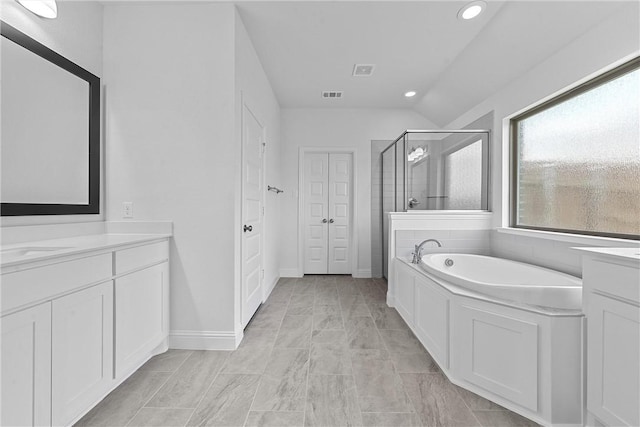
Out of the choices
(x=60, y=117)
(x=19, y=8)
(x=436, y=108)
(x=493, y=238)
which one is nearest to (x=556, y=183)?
(x=493, y=238)

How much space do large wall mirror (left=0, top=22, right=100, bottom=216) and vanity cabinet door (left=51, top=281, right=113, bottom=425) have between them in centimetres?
64

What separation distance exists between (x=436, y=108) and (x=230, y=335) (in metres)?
3.82

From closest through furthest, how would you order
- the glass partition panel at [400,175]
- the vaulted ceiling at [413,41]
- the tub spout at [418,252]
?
the vaulted ceiling at [413,41], the tub spout at [418,252], the glass partition panel at [400,175]

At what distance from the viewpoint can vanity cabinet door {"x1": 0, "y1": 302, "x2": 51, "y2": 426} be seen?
107 centimetres

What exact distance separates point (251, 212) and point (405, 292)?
162cm

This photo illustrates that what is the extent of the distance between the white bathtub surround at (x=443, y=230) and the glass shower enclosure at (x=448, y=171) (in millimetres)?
100

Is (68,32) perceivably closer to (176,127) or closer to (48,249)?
(176,127)

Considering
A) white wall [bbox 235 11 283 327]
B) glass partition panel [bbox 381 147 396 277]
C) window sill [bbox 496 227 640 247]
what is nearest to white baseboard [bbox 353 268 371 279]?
glass partition panel [bbox 381 147 396 277]

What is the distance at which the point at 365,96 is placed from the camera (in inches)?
163

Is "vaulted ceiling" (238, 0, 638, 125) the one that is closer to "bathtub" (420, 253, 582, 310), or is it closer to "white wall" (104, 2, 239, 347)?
"white wall" (104, 2, 239, 347)

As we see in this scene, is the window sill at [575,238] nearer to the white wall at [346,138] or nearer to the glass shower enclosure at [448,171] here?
the glass shower enclosure at [448,171]

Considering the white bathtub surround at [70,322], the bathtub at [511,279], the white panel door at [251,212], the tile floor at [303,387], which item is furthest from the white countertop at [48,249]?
the bathtub at [511,279]

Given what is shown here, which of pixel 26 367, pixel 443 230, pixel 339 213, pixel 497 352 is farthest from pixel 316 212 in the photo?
pixel 26 367

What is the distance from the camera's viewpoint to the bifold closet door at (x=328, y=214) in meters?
4.73
